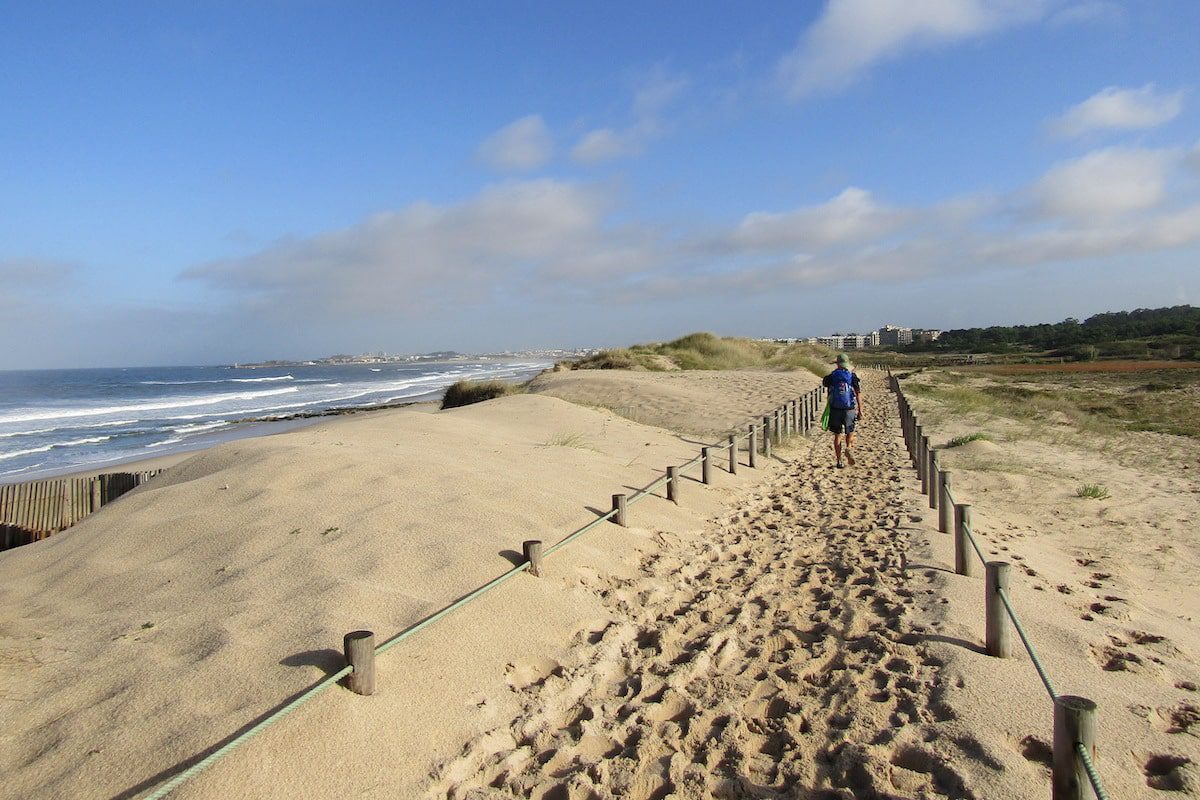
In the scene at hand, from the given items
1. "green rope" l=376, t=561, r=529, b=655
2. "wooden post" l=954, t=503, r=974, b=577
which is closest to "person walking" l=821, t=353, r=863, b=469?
"wooden post" l=954, t=503, r=974, b=577

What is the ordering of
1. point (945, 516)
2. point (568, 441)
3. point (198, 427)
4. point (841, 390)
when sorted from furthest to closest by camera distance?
point (198, 427) < point (568, 441) < point (841, 390) < point (945, 516)

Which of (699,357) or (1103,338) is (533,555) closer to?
(699,357)

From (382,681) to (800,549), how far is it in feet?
15.3

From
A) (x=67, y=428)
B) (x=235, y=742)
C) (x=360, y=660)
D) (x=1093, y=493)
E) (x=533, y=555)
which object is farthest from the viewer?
(x=67, y=428)

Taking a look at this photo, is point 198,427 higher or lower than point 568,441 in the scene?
lower

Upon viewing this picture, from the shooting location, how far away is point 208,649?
13.6ft

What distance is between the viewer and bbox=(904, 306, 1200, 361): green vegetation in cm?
5681

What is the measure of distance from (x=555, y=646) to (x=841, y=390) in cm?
887

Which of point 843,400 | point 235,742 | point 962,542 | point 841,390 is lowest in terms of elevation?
point 962,542

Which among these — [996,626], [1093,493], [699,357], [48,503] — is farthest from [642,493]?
[699,357]

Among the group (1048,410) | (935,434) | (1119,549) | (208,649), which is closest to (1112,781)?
(208,649)

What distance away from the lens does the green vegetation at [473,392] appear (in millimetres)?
22719

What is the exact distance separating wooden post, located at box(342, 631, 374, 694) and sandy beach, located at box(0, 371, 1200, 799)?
113 mm

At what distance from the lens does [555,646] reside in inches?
187
